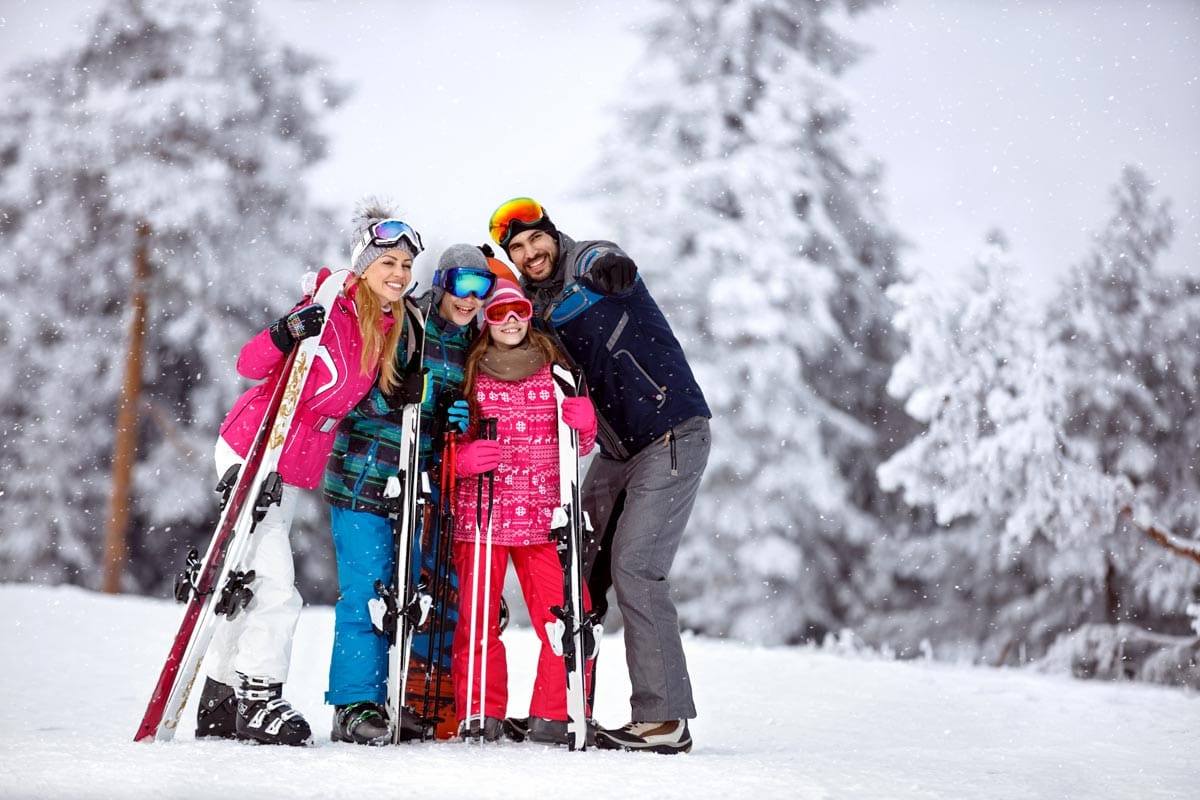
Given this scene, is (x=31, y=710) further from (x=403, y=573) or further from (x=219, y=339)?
(x=219, y=339)

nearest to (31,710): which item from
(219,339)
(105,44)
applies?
(219,339)

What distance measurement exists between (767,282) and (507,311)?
8758 millimetres

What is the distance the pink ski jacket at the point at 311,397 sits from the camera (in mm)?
3639

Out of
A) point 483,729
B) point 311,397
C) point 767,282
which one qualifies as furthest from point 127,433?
point 483,729

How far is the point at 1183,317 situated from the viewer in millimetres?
10164

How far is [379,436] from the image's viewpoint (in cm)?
380

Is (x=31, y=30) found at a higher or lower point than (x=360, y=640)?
higher

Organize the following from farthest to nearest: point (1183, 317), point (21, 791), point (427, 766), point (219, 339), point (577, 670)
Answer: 1. point (219, 339)
2. point (1183, 317)
3. point (577, 670)
4. point (427, 766)
5. point (21, 791)

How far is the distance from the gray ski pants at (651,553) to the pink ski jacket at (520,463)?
0.25 metres

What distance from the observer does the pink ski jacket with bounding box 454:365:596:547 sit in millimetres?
3775

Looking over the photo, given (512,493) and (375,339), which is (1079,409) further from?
(375,339)

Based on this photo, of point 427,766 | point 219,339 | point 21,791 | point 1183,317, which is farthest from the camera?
point 219,339

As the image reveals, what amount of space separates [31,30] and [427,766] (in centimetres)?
1446

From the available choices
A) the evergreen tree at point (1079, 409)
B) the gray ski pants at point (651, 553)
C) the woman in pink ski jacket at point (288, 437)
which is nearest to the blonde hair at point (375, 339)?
the woman in pink ski jacket at point (288, 437)
